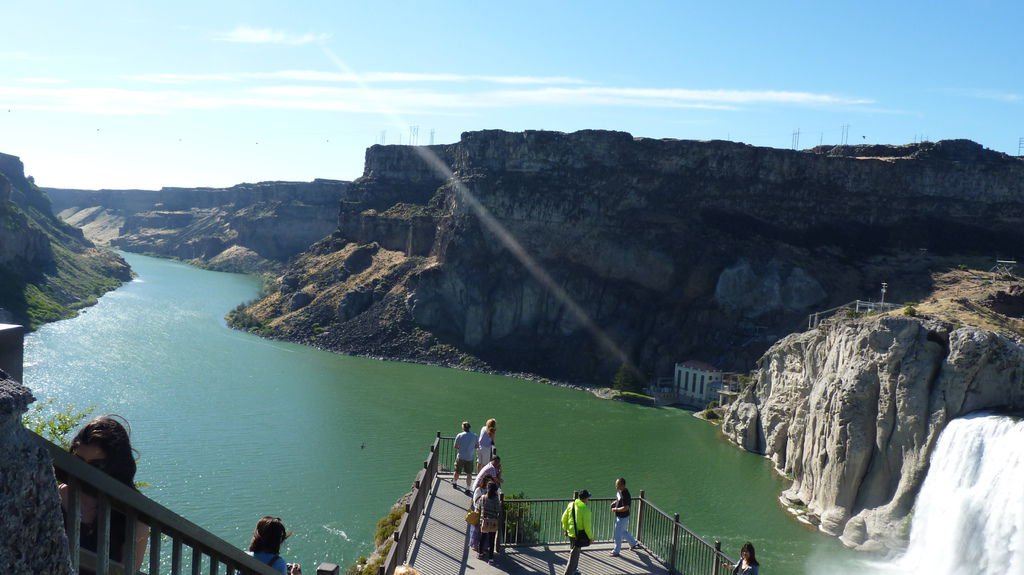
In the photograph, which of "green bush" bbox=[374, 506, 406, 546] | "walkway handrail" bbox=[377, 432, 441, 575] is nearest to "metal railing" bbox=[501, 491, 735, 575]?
"walkway handrail" bbox=[377, 432, 441, 575]

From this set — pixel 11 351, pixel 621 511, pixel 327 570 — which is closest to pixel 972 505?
pixel 621 511

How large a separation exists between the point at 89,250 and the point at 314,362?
79.6 meters

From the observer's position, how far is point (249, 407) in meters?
41.1

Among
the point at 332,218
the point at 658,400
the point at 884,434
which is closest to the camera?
the point at 884,434

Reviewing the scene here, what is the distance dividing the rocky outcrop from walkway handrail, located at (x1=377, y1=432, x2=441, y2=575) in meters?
16.5

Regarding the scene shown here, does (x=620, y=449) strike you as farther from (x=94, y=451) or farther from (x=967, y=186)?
(x=967, y=186)

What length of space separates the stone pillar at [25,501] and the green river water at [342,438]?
67.3ft

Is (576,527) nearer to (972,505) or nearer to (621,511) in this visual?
(621,511)

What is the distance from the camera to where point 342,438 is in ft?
120

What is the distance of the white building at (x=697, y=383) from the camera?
50.3 m

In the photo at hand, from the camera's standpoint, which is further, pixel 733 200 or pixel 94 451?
pixel 733 200

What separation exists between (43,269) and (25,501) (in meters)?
100

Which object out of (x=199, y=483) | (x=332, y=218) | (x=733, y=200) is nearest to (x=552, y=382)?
(x=733, y=200)

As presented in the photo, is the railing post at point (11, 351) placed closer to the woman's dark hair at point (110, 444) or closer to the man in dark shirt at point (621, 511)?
the woman's dark hair at point (110, 444)
